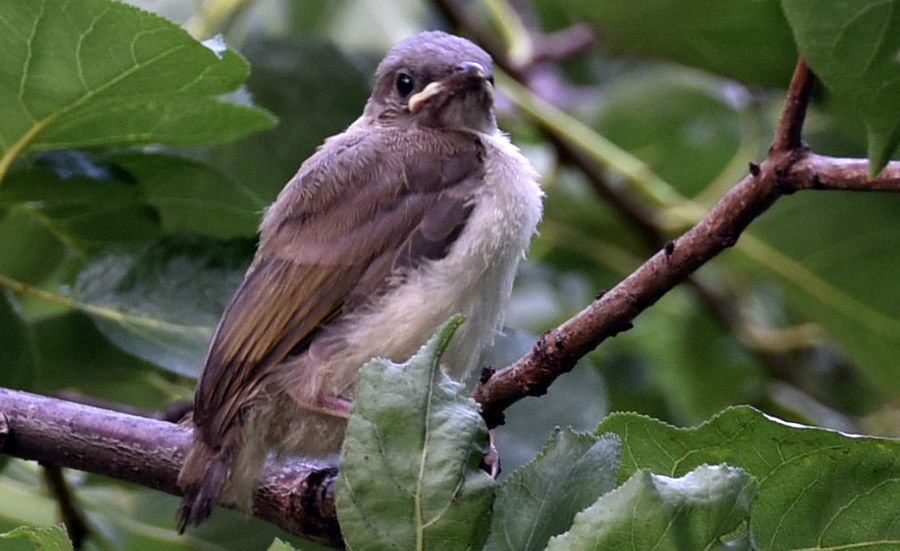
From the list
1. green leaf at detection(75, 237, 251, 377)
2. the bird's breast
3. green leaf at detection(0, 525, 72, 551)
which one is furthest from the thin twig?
green leaf at detection(75, 237, 251, 377)

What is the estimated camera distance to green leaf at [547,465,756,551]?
1574 millimetres

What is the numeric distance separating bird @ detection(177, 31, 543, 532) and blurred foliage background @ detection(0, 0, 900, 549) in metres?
0.17

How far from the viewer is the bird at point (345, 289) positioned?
2.46m

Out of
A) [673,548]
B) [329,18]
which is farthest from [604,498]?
[329,18]

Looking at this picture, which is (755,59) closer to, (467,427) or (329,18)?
(329,18)

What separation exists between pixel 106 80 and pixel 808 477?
56.8 inches

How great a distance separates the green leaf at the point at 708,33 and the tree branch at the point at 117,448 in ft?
5.55

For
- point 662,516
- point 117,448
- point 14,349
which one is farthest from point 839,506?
point 14,349

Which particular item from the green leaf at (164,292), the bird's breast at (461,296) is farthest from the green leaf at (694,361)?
the green leaf at (164,292)

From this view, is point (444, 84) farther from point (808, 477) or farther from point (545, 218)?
point (808, 477)

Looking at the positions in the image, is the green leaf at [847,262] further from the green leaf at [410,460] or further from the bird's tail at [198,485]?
the green leaf at [410,460]

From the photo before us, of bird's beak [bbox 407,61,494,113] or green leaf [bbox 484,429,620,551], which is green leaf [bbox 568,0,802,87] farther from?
green leaf [bbox 484,429,620,551]

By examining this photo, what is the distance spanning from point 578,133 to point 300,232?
1209 millimetres

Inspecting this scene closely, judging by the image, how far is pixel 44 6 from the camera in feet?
7.59
